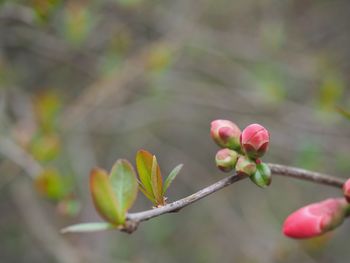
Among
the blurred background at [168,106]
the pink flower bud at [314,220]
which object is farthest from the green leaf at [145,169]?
the blurred background at [168,106]

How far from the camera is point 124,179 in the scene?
531 mm

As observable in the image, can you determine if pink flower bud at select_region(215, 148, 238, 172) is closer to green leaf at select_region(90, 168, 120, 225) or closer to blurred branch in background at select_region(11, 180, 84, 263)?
green leaf at select_region(90, 168, 120, 225)

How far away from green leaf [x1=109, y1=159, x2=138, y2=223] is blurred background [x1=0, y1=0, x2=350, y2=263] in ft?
1.75

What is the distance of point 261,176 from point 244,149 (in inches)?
1.4

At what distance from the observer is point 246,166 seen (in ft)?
1.74

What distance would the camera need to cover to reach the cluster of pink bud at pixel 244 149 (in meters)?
0.53

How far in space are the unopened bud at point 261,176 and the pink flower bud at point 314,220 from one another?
64 mm

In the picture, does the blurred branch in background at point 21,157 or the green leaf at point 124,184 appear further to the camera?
the blurred branch in background at point 21,157

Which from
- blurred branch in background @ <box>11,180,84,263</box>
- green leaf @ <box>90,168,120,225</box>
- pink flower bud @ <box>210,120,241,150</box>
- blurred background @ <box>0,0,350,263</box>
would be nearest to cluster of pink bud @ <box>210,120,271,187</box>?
pink flower bud @ <box>210,120,241,150</box>

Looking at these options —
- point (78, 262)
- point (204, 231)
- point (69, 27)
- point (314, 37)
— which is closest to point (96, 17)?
point (69, 27)

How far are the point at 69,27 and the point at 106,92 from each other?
0.27 meters

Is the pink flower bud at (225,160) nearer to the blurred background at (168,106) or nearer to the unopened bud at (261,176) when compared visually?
the unopened bud at (261,176)

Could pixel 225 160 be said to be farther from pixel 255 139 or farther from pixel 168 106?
pixel 168 106

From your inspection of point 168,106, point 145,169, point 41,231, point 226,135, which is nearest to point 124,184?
point 145,169
